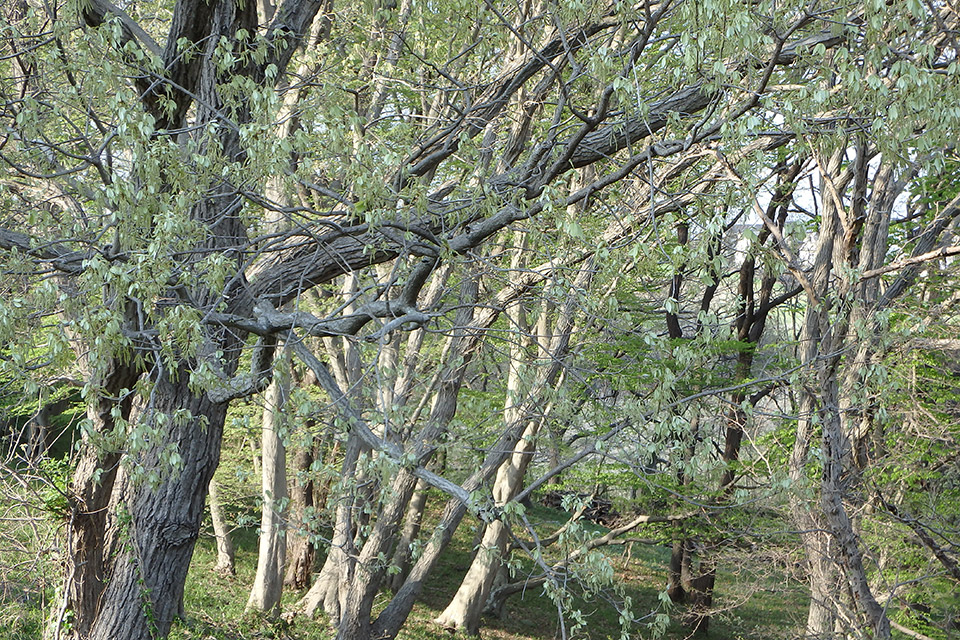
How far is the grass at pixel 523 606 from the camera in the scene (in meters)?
10.4

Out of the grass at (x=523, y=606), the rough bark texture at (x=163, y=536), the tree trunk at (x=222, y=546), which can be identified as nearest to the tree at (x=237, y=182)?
the rough bark texture at (x=163, y=536)

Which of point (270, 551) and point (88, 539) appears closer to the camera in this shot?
point (88, 539)

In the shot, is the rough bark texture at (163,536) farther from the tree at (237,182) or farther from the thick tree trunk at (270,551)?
the thick tree trunk at (270,551)

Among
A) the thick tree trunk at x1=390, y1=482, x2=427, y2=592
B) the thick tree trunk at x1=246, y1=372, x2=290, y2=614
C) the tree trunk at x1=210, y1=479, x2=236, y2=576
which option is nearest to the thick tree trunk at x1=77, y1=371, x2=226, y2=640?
the thick tree trunk at x1=390, y1=482, x2=427, y2=592

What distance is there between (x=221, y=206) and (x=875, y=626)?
7.26m

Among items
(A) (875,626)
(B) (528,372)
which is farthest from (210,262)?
(A) (875,626)

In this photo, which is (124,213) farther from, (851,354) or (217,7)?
(851,354)

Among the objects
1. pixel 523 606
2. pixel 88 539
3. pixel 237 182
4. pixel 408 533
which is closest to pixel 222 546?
pixel 408 533

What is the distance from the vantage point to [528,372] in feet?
20.4

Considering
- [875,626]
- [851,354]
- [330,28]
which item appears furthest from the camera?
[330,28]

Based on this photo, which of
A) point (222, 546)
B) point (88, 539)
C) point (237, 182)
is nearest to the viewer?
point (237, 182)

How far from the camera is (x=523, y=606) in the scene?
17.8 meters

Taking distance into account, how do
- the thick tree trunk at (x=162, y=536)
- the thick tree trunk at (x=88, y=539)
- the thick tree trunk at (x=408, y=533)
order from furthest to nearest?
1. the thick tree trunk at (x=408, y=533)
2. the thick tree trunk at (x=88, y=539)
3. the thick tree trunk at (x=162, y=536)

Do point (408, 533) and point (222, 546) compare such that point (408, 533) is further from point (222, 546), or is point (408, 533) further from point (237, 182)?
point (237, 182)
